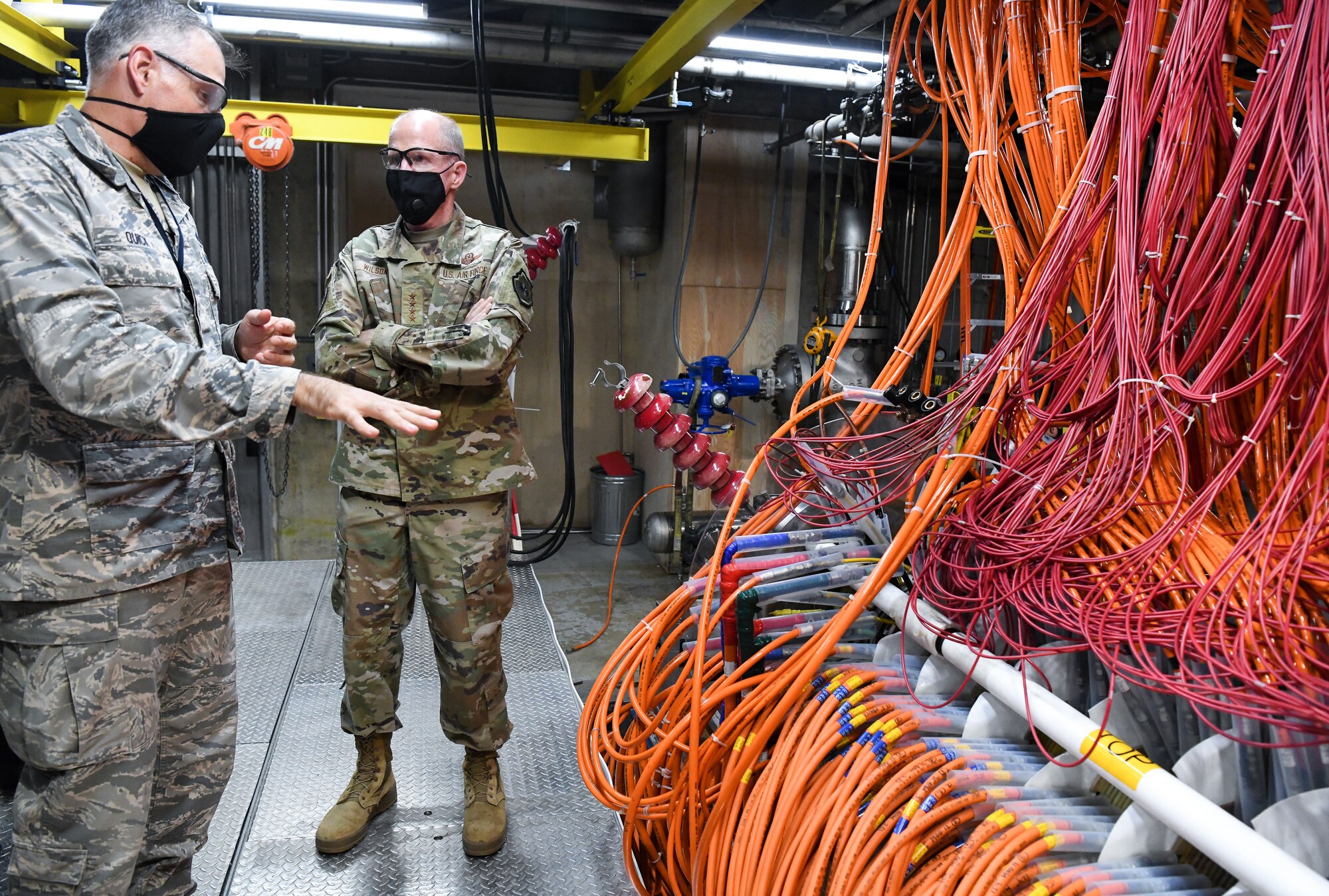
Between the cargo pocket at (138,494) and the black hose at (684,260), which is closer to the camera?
the cargo pocket at (138,494)

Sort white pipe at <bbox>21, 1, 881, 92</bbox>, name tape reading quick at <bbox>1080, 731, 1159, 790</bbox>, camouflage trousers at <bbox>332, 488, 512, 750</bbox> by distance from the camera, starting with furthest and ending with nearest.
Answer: white pipe at <bbox>21, 1, 881, 92</bbox>, camouflage trousers at <bbox>332, 488, 512, 750</bbox>, name tape reading quick at <bbox>1080, 731, 1159, 790</bbox>

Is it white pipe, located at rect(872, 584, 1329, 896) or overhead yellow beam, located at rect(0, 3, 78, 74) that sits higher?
overhead yellow beam, located at rect(0, 3, 78, 74)

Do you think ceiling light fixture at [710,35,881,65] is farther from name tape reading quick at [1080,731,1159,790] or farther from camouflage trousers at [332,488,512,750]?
name tape reading quick at [1080,731,1159,790]

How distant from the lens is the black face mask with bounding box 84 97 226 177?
5.23 ft

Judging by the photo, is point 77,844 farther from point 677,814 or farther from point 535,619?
point 535,619

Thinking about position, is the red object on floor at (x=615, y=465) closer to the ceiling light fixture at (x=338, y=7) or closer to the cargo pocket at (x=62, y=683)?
the ceiling light fixture at (x=338, y=7)

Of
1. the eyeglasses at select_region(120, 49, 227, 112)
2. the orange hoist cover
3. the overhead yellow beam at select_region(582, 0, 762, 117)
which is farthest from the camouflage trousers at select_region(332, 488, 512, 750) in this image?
the orange hoist cover

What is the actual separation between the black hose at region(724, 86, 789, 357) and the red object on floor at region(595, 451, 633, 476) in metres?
1.09

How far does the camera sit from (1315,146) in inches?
48.1

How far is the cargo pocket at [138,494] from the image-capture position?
1.48 metres

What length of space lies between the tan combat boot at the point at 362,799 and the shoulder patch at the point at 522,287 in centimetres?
122

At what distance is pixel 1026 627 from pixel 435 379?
1.41m

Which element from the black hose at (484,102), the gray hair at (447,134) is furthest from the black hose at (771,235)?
the gray hair at (447,134)

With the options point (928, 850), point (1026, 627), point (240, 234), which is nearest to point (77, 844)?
point (928, 850)
